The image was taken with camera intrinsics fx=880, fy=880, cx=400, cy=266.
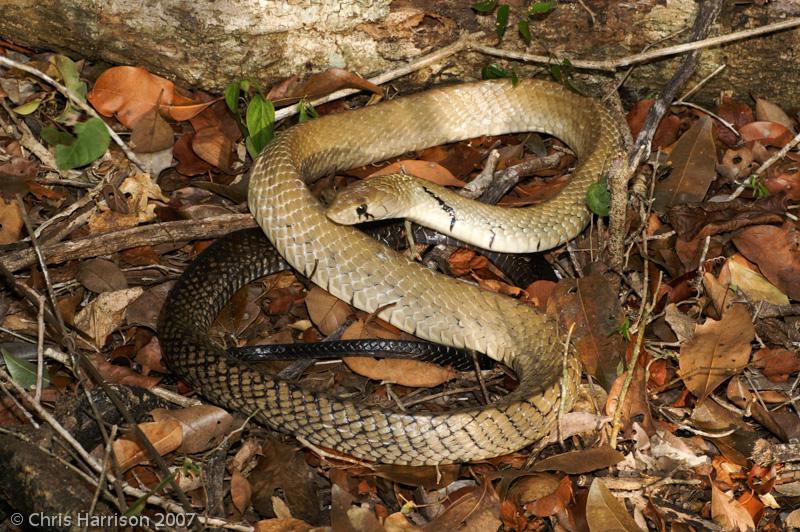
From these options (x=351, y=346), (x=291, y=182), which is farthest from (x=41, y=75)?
(x=351, y=346)

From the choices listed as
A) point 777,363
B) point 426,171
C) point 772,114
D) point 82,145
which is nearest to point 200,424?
point 82,145

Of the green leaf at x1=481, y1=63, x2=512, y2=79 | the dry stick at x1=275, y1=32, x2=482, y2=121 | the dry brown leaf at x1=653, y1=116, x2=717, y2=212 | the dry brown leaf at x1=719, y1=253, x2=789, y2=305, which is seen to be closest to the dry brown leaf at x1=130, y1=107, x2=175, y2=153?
the dry stick at x1=275, y1=32, x2=482, y2=121

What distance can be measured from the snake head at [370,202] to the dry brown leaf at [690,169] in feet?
6.05

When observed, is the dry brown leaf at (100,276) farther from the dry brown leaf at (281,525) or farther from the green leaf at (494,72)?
the green leaf at (494,72)

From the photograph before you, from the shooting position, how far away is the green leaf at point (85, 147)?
19.6 feet

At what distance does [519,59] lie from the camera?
6715 millimetres

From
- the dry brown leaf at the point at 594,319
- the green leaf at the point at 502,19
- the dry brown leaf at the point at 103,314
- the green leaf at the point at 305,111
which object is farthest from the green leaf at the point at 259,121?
the dry brown leaf at the point at 594,319

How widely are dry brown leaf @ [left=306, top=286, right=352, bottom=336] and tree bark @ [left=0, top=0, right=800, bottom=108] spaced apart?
189cm

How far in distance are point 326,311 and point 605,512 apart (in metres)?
2.09

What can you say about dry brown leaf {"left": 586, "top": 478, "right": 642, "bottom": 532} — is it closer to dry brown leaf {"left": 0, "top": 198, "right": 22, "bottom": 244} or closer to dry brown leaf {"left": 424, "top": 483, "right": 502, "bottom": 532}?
dry brown leaf {"left": 424, "top": 483, "right": 502, "bottom": 532}

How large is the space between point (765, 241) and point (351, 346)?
278 cm

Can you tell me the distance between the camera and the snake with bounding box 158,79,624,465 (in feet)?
15.1

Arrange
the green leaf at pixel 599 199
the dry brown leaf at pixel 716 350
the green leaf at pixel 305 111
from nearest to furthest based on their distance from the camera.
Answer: the dry brown leaf at pixel 716 350 < the green leaf at pixel 599 199 < the green leaf at pixel 305 111

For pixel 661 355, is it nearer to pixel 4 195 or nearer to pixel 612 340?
pixel 612 340
